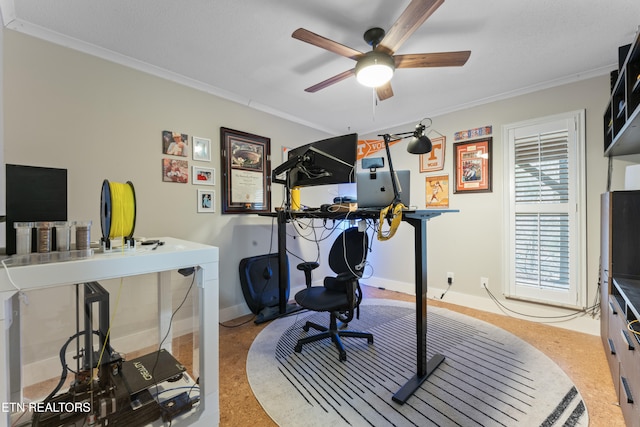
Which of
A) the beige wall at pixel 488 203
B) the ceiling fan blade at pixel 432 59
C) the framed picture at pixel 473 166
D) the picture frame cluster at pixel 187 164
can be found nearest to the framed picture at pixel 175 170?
the picture frame cluster at pixel 187 164

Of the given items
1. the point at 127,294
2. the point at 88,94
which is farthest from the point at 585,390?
the point at 88,94

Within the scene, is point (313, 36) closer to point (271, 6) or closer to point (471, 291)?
point (271, 6)

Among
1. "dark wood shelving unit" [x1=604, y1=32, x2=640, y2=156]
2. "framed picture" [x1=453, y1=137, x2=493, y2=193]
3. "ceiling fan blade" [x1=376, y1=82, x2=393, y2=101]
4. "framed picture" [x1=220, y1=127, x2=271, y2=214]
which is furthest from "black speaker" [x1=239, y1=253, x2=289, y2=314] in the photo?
"dark wood shelving unit" [x1=604, y1=32, x2=640, y2=156]

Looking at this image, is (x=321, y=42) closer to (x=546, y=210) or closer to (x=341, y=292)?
(x=341, y=292)

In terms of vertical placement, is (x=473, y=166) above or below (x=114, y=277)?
above

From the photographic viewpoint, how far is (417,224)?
5.77 feet

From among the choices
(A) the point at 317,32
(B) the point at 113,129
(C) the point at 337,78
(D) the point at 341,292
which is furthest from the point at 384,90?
(B) the point at 113,129

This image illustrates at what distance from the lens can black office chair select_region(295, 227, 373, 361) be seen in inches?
78.5

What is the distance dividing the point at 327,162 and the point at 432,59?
1049 millimetres

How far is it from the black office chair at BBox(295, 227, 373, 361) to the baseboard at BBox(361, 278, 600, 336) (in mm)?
1598

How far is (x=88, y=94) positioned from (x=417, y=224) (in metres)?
2.64

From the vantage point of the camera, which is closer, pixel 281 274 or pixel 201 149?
pixel 281 274

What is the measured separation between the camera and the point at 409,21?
1.49 metres

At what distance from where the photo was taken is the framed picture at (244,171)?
111 inches
